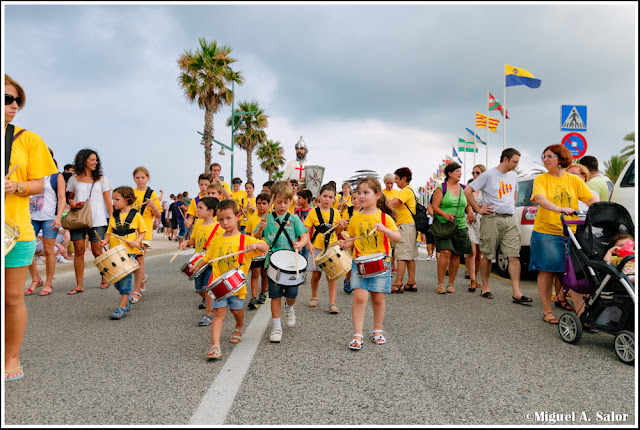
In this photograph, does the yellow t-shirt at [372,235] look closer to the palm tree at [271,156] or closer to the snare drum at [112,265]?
the snare drum at [112,265]

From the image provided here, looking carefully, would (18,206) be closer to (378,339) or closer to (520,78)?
(378,339)

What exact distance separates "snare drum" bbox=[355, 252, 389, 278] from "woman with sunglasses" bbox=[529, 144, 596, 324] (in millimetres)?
2082

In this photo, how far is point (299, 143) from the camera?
682 inches

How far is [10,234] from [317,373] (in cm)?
235

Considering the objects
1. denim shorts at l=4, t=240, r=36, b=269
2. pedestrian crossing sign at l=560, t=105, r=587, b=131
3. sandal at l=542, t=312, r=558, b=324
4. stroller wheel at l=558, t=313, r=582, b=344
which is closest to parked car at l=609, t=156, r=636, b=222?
sandal at l=542, t=312, r=558, b=324

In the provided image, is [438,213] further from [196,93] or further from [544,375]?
[196,93]

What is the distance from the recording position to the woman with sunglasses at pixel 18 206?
3146 mm

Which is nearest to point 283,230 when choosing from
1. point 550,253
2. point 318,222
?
point 318,222

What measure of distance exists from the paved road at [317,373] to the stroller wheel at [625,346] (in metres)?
0.09

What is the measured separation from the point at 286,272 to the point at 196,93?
83.4 feet

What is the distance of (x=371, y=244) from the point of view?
456 cm

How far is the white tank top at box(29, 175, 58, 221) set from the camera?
6707 millimetres

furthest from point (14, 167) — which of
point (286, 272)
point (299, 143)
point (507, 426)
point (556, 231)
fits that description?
point (299, 143)

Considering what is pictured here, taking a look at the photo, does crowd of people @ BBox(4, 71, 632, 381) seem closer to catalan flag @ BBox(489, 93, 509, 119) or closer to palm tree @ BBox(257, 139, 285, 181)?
catalan flag @ BBox(489, 93, 509, 119)
